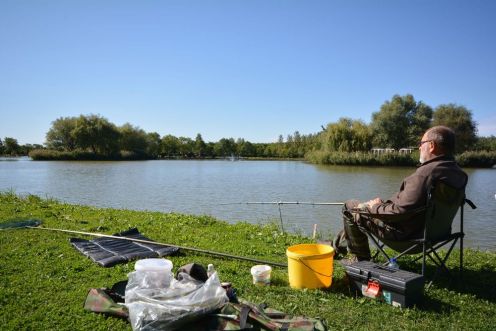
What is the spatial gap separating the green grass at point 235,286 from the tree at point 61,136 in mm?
68869

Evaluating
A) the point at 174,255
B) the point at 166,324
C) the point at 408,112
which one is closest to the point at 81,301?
the point at 166,324

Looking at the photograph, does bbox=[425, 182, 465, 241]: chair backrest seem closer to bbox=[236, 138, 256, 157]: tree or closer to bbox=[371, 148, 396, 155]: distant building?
bbox=[371, 148, 396, 155]: distant building

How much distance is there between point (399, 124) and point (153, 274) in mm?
51822

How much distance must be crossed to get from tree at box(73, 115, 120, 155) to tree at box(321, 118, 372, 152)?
40.5m

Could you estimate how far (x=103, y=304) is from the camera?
2996mm

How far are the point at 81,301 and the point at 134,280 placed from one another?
0.60 meters

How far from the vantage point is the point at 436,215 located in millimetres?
3545

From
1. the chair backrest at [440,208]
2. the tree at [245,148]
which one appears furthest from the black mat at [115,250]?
the tree at [245,148]

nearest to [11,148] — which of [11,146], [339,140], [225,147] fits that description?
[11,146]

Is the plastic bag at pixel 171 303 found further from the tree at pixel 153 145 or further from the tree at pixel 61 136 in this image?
the tree at pixel 153 145

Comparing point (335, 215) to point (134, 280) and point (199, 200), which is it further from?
point (134, 280)

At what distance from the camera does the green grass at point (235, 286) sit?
2.88 m

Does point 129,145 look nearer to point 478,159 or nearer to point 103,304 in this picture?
point 478,159

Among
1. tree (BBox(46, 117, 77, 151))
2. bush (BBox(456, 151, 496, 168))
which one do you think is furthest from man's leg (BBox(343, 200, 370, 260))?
tree (BBox(46, 117, 77, 151))
